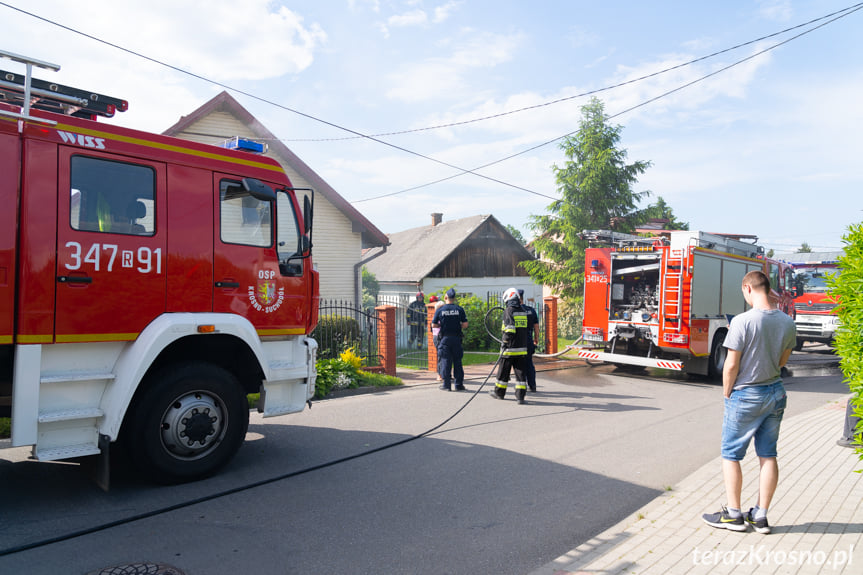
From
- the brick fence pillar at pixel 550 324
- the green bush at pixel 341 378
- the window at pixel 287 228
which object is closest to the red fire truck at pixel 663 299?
the brick fence pillar at pixel 550 324

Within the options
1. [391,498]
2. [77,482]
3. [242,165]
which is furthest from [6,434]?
[391,498]

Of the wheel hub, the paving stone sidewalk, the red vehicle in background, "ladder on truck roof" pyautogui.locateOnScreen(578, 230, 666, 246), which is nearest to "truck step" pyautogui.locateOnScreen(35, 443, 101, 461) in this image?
the wheel hub

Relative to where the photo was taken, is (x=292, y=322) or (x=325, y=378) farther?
(x=325, y=378)

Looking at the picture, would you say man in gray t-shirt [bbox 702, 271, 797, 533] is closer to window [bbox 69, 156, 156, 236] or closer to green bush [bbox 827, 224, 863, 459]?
green bush [bbox 827, 224, 863, 459]

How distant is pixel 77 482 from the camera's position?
16.9ft

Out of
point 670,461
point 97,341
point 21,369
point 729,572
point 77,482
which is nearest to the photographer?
point 729,572

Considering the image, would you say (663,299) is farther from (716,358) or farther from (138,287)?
(138,287)

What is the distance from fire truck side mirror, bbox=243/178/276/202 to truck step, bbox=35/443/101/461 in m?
2.50

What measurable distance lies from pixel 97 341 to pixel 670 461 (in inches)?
216

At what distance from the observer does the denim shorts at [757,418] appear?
4.09m

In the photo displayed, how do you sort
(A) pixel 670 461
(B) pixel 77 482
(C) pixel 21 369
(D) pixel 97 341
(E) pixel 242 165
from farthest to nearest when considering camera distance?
(A) pixel 670 461 < (E) pixel 242 165 < (B) pixel 77 482 < (D) pixel 97 341 < (C) pixel 21 369

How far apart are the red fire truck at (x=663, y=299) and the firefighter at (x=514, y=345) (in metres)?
3.68

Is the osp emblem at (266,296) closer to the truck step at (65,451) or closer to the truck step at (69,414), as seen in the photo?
the truck step at (69,414)

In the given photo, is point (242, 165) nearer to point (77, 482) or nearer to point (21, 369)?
point (21, 369)
